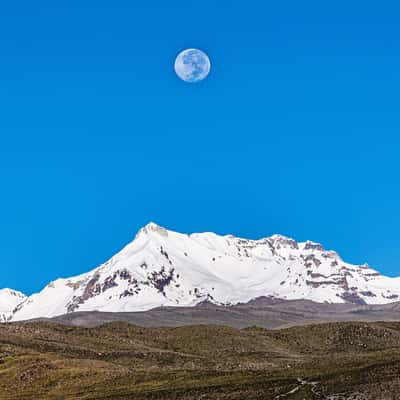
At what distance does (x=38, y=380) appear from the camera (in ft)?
323

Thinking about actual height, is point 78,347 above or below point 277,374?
above

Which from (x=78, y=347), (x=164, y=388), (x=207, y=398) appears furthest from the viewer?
(x=78, y=347)

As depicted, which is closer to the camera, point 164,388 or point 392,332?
point 164,388

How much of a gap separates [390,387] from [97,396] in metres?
32.5

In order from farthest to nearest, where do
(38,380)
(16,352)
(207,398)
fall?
(16,352)
(38,380)
(207,398)

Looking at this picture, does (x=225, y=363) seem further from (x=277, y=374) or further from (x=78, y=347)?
(x=78, y=347)

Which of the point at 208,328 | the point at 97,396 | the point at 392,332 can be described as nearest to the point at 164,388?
the point at 97,396

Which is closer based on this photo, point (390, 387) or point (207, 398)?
point (390, 387)

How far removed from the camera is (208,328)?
15538 centimetres

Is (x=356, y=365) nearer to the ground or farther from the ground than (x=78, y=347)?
nearer to the ground

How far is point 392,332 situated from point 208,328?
3733cm

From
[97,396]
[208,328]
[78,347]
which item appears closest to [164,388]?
[97,396]

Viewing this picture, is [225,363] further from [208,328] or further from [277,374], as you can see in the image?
[208,328]

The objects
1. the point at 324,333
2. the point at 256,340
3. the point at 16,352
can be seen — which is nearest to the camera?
the point at 16,352
